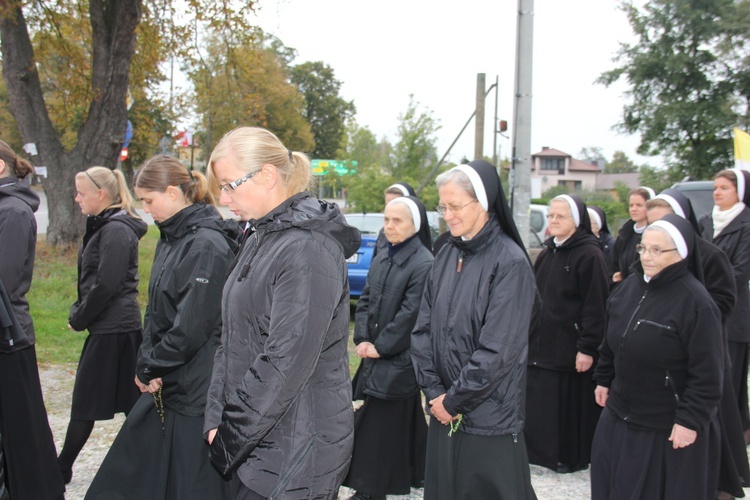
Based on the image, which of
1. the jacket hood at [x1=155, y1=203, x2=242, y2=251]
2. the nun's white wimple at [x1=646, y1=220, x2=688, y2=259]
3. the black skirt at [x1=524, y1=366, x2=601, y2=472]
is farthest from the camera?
the black skirt at [x1=524, y1=366, x2=601, y2=472]

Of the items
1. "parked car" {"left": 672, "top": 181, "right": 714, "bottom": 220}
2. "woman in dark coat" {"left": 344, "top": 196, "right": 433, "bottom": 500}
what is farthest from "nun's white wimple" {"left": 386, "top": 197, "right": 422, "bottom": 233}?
"parked car" {"left": 672, "top": 181, "right": 714, "bottom": 220}

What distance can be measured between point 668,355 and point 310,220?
7.26ft

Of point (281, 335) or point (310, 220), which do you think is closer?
point (281, 335)

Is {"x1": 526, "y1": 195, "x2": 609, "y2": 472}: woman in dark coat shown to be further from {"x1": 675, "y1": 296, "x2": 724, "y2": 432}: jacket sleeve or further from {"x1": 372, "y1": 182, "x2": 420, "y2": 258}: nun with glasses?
{"x1": 675, "y1": 296, "x2": 724, "y2": 432}: jacket sleeve

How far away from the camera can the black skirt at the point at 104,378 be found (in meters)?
4.04

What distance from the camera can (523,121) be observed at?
7.73 m

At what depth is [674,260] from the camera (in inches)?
134

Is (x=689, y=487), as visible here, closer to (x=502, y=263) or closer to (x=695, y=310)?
(x=695, y=310)

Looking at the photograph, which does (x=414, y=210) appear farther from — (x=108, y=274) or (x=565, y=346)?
(x=108, y=274)

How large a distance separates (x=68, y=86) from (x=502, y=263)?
40.3 ft

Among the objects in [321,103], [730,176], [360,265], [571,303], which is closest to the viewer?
[571,303]

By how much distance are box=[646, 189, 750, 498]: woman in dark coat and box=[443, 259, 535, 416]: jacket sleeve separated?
1670mm

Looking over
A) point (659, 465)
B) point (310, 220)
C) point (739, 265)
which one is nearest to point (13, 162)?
point (310, 220)

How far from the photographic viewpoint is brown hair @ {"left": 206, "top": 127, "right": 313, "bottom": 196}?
7.47 ft
